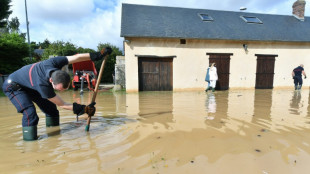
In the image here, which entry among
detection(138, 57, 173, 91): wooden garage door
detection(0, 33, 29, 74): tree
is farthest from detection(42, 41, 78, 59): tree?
detection(138, 57, 173, 91): wooden garage door

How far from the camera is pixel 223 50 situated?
10.8m

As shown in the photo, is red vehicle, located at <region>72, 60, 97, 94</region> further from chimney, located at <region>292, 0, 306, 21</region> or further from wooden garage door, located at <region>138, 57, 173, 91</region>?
chimney, located at <region>292, 0, 306, 21</region>

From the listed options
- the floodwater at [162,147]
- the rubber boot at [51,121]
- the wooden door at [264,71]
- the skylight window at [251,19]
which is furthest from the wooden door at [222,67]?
the rubber boot at [51,121]

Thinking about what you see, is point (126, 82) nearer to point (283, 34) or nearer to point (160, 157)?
point (160, 157)

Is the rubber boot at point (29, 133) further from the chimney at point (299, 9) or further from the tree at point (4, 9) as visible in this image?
the chimney at point (299, 9)

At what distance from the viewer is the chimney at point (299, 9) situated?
549 inches

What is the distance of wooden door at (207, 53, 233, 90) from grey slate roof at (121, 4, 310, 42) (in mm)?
1018

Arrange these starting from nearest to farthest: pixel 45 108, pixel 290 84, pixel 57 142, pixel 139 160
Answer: pixel 139 160, pixel 57 142, pixel 45 108, pixel 290 84

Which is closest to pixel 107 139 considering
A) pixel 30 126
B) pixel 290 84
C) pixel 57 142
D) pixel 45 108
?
pixel 57 142

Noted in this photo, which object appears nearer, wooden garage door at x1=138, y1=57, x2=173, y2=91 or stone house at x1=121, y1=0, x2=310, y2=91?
stone house at x1=121, y1=0, x2=310, y2=91

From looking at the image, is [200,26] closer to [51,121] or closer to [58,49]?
[51,121]

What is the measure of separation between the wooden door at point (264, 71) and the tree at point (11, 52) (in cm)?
1525

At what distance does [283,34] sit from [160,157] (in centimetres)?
1295

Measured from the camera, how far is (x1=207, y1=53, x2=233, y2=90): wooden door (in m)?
10.7
